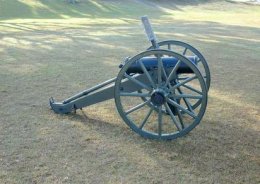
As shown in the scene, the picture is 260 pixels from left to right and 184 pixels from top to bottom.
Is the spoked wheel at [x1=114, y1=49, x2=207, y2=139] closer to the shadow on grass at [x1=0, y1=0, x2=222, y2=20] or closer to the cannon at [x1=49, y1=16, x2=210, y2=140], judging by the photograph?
the cannon at [x1=49, y1=16, x2=210, y2=140]

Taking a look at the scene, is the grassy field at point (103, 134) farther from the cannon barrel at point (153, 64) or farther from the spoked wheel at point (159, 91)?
the cannon barrel at point (153, 64)

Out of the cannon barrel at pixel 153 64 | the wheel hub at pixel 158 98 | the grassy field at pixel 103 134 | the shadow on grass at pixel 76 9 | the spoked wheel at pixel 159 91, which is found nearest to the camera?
the grassy field at pixel 103 134

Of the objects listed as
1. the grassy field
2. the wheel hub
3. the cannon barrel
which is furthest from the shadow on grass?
the wheel hub

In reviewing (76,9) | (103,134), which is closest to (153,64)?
(103,134)

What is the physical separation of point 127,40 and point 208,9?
24594mm

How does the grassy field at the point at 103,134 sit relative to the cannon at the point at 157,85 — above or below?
below

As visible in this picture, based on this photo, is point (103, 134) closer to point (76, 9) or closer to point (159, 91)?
point (159, 91)

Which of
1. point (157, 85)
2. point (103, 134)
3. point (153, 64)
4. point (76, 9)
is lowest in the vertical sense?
point (76, 9)

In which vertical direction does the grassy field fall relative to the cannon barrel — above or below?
below

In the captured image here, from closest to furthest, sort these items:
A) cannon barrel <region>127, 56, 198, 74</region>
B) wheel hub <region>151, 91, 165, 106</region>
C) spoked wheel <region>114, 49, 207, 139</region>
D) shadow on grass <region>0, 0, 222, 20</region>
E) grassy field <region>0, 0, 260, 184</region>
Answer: grassy field <region>0, 0, 260, 184</region> < spoked wheel <region>114, 49, 207, 139</region> < wheel hub <region>151, 91, 165, 106</region> < cannon barrel <region>127, 56, 198, 74</region> < shadow on grass <region>0, 0, 222, 20</region>

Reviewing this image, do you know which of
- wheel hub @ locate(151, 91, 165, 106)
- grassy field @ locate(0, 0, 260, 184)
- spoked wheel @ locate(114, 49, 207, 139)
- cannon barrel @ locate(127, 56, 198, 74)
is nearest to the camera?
grassy field @ locate(0, 0, 260, 184)

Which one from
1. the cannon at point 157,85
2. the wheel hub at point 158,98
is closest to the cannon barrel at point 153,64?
the cannon at point 157,85

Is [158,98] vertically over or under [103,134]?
over

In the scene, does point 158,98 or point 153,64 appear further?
point 153,64
